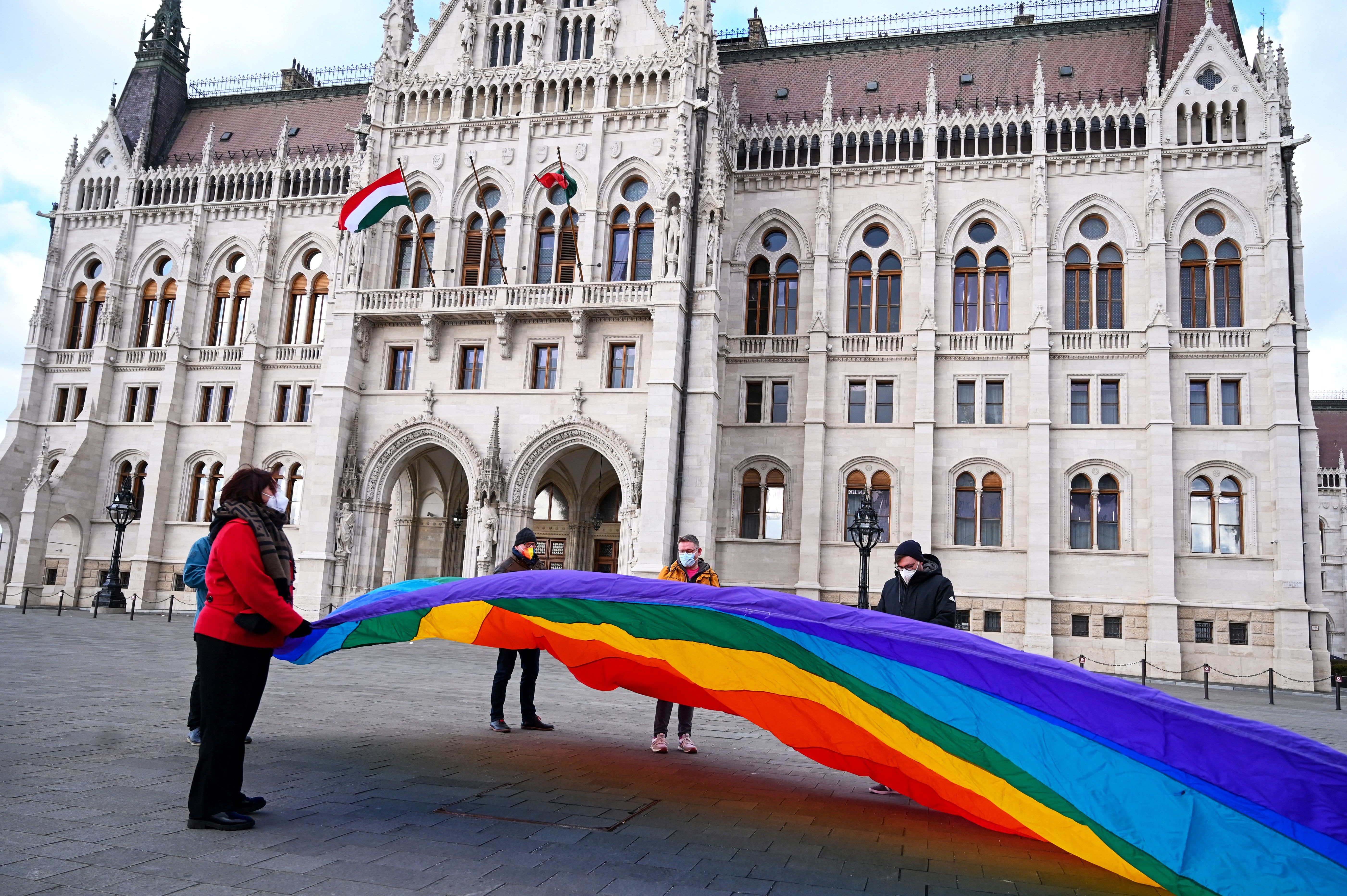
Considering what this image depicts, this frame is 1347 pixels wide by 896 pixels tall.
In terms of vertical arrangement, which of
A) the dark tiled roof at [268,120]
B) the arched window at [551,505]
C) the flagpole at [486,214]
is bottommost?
the arched window at [551,505]

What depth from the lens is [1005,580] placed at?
29.8 meters

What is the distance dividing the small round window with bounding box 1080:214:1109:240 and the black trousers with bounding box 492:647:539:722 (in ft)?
89.5

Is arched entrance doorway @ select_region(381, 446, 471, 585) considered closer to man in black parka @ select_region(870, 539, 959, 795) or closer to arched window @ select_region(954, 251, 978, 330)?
arched window @ select_region(954, 251, 978, 330)

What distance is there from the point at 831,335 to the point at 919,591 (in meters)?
25.1

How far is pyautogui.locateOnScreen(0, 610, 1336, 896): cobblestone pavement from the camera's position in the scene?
5156mm

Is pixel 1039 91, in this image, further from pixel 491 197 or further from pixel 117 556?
pixel 117 556

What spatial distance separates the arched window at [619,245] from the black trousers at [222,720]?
2582 cm

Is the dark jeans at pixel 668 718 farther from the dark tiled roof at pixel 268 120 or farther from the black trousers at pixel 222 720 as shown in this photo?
the dark tiled roof at pixel 268 120

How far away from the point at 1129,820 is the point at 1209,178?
3098 cm

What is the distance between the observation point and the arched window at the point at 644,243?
31.2m

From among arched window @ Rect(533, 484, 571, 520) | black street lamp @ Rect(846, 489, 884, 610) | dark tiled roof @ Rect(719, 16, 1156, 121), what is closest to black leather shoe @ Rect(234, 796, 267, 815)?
black street lamp @ Rect(846, 489, 884, 610)

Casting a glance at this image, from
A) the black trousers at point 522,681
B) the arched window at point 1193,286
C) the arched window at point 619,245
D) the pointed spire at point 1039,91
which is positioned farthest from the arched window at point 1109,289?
the black trousers at point 522,681

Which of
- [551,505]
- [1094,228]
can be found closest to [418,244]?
[551,505]

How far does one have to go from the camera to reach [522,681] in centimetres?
1070
